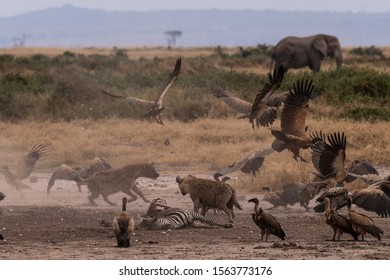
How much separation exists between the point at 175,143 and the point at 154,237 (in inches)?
323

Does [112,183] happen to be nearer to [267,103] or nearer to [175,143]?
[267,103]

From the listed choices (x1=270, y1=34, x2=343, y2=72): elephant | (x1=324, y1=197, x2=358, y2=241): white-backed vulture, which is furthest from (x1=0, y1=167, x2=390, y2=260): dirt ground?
(x1=270, y1=34, x2=343, y2=72): elephant

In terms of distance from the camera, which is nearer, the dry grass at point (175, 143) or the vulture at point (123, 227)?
the vulture at point (123, 227)

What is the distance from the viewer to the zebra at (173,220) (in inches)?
463

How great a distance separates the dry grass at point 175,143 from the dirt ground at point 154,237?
214 centimetres

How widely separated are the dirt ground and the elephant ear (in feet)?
76.3

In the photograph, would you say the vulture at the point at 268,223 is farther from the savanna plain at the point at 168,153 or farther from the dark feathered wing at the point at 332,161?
the dark feathered wing at the point at 332,161

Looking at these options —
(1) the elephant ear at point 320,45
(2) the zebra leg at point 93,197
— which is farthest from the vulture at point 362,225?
(1) the elephant ear at point 320,45

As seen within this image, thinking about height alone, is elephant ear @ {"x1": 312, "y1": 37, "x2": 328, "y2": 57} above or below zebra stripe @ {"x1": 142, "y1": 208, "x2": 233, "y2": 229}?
above

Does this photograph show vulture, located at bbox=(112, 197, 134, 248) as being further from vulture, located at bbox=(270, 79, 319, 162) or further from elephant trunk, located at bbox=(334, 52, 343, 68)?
elephant trunk, located at bbox=(334, 52, 343, 68)

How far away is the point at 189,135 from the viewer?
1983cm

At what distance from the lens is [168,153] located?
60.9 ft

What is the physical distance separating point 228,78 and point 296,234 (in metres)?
17.2

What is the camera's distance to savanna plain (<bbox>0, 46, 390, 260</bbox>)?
10.5m
